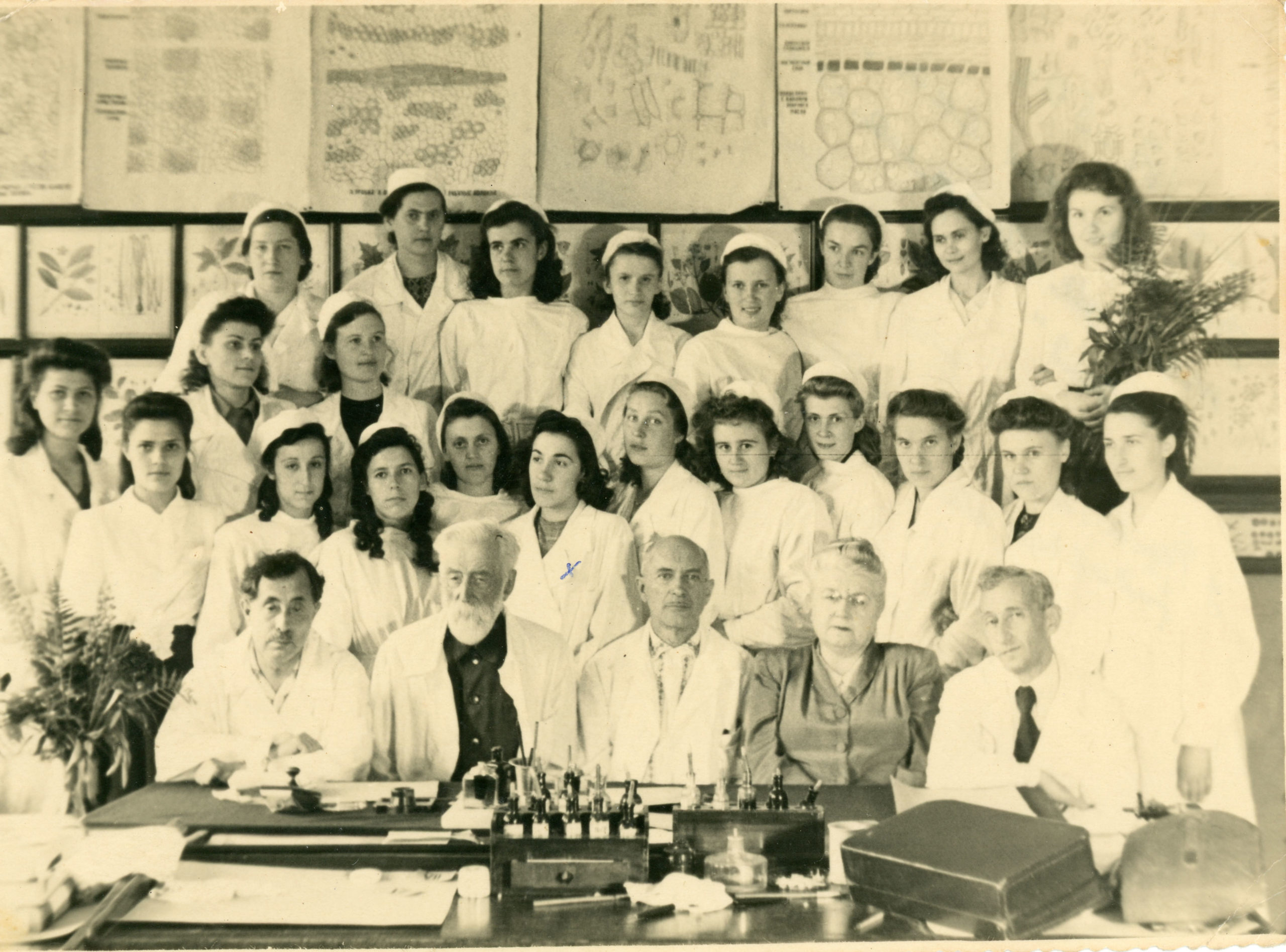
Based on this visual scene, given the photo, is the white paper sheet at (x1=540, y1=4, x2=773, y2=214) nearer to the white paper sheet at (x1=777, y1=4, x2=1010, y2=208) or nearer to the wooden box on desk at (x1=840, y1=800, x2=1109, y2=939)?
the white paper sheet at (x1=777, y1=4, x2=1010, y2=208)

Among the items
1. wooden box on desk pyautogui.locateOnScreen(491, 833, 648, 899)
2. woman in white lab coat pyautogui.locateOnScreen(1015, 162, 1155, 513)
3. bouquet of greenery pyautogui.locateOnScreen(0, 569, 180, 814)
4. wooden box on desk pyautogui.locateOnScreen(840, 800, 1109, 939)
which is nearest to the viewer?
wooden box on desk pyautogui.locateOnScreen(840, 800, 1109, 939)

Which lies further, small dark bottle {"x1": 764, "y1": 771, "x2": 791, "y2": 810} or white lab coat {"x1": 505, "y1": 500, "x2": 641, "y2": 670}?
white lab coat {"x1": 505, "y1": 500, "x2": 641, "y2": 670}

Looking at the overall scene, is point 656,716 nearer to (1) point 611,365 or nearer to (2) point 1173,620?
(1) point 611,365

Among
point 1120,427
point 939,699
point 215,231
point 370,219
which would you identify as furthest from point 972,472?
point 215,231

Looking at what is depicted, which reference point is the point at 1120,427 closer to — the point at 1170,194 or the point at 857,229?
the point at 1170,194

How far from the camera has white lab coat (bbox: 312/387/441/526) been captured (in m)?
3.27

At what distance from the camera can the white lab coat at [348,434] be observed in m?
3.27

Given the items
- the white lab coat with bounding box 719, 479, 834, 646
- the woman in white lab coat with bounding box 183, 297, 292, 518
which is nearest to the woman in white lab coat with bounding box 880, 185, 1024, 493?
the white lab coat with bounding box 719, 479, 834, 646

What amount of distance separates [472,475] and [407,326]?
463 millimetres

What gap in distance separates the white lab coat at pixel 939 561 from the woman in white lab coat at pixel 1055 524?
78 millimetres

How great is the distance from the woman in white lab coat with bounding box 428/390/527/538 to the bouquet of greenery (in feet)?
2.81

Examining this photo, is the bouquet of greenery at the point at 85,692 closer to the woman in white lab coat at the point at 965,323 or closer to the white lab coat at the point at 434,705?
the white lab coat at the point at 434,705

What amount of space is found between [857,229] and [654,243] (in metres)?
0.57

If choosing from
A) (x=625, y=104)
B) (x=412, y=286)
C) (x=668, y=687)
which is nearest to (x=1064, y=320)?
(x=625, y=104)
